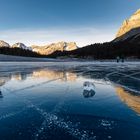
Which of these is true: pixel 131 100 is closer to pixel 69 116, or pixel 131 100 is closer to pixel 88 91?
pixel 88 91

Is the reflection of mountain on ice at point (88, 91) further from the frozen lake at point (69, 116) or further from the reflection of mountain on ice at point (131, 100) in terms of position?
the reflection of mountain on ice at point (131, 100)

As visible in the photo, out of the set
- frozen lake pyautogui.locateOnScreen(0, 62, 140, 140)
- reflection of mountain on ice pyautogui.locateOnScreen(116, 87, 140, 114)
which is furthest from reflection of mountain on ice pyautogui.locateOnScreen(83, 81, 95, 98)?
reflection of mountain on ice pyautogui.locateOnScreen(116, 87, 140, 114)

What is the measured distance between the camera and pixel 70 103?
648 centimetres

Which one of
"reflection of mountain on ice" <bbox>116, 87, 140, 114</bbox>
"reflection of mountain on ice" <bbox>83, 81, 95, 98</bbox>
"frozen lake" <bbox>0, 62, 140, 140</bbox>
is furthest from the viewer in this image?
"reflection of mountain on ice" <bbox>83, 81, 95, 98</bbox>

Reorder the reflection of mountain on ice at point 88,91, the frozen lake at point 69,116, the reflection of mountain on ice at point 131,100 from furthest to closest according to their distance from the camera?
the reflection of mountain on ice at point 88,91 < the reflection of mountain on ice at point 131,100 < the frozen lake at point 69,116

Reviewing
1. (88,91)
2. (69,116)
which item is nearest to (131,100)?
(88,91)

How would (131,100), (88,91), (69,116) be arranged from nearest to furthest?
(69,116), (131,100), (88,91)

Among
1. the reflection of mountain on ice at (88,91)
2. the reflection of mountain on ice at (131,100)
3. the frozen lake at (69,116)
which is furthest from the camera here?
the reflection of mountain on ice at (88,91)

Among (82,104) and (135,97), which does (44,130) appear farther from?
(135,97)

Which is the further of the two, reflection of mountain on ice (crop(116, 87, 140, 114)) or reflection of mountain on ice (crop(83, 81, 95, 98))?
reflection of mountain on ice (crop(83, 81, 95, 98))

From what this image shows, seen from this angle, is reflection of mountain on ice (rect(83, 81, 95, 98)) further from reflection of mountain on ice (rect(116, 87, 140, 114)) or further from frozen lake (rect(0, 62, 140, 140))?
reflection of mountain on ice (rect(116, 87, 140, 114))

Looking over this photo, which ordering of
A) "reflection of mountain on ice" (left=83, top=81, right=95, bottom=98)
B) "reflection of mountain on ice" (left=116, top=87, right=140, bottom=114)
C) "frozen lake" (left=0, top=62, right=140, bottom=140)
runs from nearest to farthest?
"frozen lake" (left=0, top=62, right=140, bottom=140) → "reflection of mountain on ice" (left=116, top=87, right=140, bottom=114) → "reflection of mountain on ice" (left=83, top=81, right=95, bottom=98)

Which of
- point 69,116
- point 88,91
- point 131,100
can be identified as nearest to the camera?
point 69,116

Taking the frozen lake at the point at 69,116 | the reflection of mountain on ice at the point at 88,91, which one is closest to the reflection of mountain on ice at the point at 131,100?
the frozen lake at the point at 69,116
